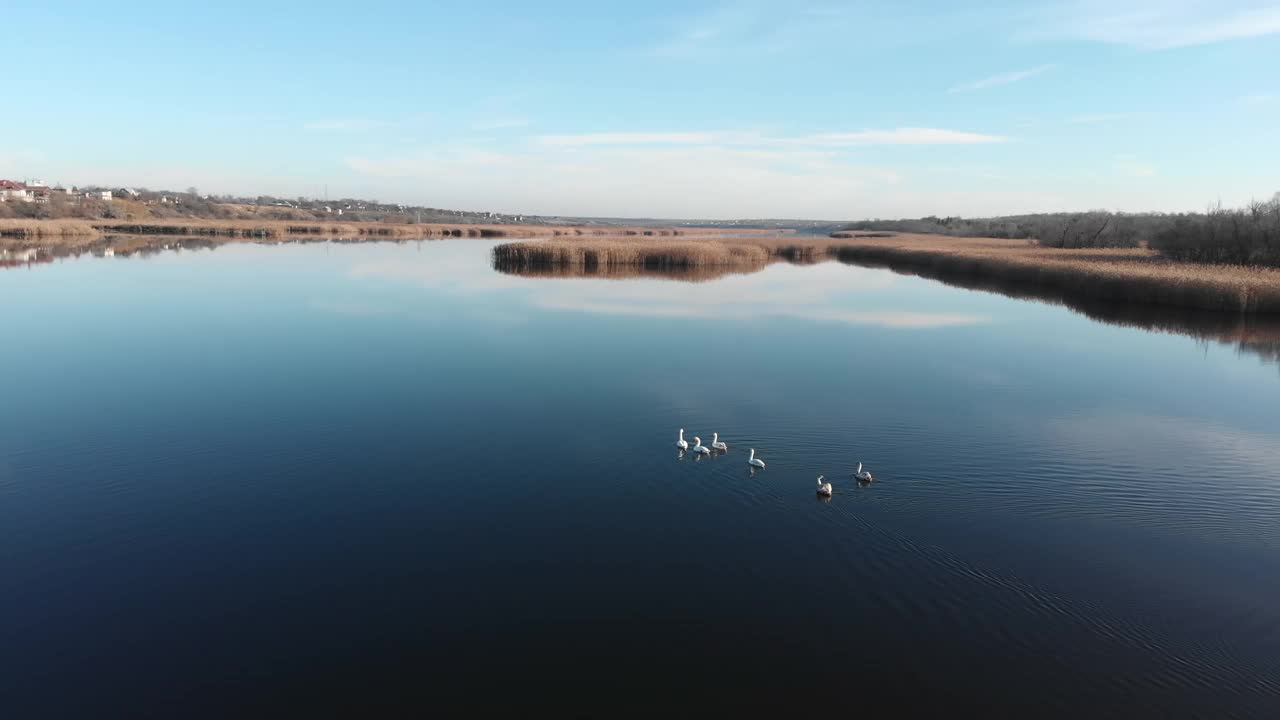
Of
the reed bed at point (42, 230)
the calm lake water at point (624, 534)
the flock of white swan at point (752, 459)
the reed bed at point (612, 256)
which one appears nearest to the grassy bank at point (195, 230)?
the reed bed at point (42, 230)

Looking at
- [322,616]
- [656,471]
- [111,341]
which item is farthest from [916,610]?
[111,341]

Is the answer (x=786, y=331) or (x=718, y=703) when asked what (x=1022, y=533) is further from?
(x=786, y=331)

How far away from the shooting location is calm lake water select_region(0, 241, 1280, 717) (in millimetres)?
6387

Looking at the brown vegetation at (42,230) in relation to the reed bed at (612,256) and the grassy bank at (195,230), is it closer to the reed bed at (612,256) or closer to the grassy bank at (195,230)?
the grassy bank at (195,230)

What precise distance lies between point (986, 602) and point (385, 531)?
6585 millimetres

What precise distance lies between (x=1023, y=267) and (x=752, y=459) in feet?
117

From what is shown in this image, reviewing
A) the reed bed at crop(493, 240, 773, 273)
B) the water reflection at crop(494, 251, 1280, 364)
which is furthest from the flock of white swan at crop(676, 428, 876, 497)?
the reed bed at crop(493, 240, 773, 273)

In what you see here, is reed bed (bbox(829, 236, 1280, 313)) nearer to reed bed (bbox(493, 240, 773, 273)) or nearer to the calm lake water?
the calm lake water

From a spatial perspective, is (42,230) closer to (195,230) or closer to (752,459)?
(195,230)

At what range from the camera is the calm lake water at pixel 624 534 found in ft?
21.0

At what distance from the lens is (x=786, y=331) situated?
78.0 ft

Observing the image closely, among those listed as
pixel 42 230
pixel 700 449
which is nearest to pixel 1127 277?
pixel 700 449

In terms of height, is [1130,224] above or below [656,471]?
above

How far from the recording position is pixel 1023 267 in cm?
4088
